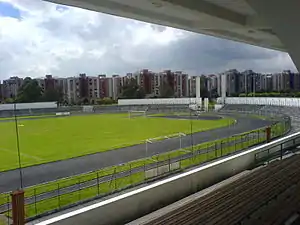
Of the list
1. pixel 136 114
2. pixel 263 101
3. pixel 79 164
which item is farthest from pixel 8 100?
pixel 136 114

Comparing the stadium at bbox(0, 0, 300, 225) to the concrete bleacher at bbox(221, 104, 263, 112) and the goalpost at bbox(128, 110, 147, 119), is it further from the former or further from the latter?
the goalpost at bbox(128, 110, 147, 119)

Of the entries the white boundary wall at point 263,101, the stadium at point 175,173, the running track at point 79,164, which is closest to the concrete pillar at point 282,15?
the stadium at point 175,173

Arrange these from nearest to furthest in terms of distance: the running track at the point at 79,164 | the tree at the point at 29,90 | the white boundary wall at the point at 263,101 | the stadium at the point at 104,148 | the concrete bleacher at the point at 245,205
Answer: the concrete bleacher at the point at 245,205, the tree at the point at 29,90, the stadium at the point at 104,148, the running track at the point at 79,164, the white boundary wall at the point at 263,101

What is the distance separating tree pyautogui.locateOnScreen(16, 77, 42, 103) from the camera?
239 inches

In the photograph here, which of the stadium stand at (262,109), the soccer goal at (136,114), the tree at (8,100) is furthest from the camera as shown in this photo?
the soccer goal at (136,114)

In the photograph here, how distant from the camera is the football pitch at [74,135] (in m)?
15.4

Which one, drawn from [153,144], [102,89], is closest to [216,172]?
[102,89]

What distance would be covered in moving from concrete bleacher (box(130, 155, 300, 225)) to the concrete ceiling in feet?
7.95

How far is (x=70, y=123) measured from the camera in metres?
25.4

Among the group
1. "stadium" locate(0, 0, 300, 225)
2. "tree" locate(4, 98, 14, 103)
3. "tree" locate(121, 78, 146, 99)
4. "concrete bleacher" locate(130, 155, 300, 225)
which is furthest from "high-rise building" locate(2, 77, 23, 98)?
"tree" locate(121, 78, 146, 99)

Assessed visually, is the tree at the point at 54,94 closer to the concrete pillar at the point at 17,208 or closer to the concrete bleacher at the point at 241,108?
the concrete pillar at the point at 17,208

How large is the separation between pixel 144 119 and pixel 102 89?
61.2 feet

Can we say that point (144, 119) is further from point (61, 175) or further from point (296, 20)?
point (296, 20)

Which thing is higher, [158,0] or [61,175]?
[158,0]
